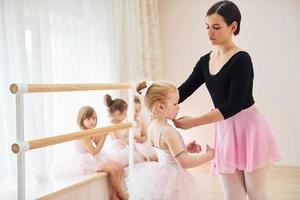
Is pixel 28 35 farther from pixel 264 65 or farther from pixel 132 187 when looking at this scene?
pixel 264 65

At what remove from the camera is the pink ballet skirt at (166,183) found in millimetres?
1744

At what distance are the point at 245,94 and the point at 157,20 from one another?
10.5ft

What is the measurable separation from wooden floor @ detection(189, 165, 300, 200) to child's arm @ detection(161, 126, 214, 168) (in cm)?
120

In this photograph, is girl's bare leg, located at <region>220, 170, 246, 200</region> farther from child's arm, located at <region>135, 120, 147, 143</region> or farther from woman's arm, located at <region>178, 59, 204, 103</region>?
child's arm, located at <region>135, 120, 147, 143</region>

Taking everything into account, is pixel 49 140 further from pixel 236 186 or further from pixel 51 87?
pixel 236 186

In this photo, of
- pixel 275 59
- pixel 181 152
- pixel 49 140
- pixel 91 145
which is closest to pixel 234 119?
pixel 181 152

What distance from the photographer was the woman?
1.57 metres

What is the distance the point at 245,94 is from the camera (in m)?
1.57

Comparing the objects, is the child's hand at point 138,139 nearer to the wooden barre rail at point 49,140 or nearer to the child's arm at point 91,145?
the child's arm at point 91,145

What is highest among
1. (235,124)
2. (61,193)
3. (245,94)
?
(245,94)

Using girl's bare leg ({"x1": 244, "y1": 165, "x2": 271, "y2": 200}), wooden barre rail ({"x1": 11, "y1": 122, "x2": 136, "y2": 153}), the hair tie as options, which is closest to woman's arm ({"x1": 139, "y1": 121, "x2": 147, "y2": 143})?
wooden barre rail ({"x1": 11, "y1": 122, "x2": 136, "y2": 153})

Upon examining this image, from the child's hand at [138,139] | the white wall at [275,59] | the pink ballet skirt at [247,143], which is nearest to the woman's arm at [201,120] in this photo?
the pink ballet skirt at [247,143]

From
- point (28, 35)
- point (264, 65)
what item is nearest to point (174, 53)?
point (264, 65)

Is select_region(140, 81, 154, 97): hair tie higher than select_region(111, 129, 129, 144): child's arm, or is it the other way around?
select_region(140, 81, 154, 97): hair tie
